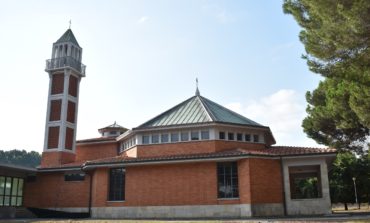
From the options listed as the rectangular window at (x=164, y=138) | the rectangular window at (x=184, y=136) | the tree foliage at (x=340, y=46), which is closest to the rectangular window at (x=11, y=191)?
the rectangular window at (x=164, y=138)

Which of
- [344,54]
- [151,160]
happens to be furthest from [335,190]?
[344,54]

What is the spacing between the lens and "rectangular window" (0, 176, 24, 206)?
28.0 m

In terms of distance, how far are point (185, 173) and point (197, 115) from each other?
15.8 ft

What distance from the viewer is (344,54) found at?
56.0ft

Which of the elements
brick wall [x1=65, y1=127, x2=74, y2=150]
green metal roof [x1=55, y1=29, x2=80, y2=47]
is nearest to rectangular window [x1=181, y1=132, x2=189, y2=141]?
brick wall [x1=65, y1=127, x2=74, y2=150]

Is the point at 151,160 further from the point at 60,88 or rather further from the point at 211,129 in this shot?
the point at 60,88

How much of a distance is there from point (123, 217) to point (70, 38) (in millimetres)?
20222

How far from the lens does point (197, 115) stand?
90.7 ft

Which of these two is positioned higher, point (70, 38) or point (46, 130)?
point (70, 38)

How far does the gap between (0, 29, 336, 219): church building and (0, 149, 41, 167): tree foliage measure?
239 ft

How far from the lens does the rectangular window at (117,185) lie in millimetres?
26266

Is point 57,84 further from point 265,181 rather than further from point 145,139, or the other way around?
point 265,181

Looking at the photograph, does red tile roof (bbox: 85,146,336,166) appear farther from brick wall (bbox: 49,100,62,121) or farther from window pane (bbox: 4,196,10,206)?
brick wall (bbox: 49,100,62,121)

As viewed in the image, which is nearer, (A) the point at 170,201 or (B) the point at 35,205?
(A) the point at 170,201
